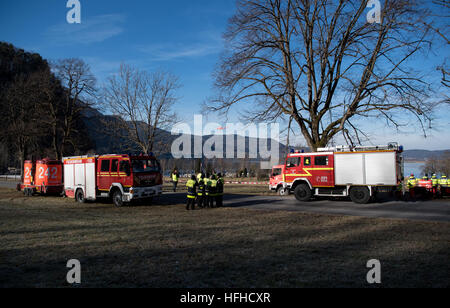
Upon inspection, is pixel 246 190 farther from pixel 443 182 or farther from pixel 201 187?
pixel 443 182

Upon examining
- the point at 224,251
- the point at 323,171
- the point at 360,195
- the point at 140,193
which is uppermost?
the point at 323,171

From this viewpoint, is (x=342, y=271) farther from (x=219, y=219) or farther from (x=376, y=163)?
(x=376, y=163)

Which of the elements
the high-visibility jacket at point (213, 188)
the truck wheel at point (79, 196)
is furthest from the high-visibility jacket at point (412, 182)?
the truck wheel at point (79, 196)

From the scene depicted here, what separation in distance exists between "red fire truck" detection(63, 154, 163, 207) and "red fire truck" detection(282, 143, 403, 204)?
8.08 metres

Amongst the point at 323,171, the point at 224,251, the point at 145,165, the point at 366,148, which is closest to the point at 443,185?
the point at 366,148

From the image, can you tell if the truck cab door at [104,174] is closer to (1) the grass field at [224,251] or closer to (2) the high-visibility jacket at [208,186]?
(1) the grass field at [224,251]

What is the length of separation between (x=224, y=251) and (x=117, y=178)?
425 inches

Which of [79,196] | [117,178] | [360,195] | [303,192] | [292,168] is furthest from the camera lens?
[79,196]

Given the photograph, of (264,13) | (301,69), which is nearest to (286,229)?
(301,69)

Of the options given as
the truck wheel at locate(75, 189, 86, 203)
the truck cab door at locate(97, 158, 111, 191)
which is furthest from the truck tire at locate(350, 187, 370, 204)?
the truck wheel at locate(75, 189, 86, 203)

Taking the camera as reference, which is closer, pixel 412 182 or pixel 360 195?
pixel 360 195

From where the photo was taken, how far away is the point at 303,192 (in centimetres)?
1816

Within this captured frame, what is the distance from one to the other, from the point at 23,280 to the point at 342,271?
5.63m

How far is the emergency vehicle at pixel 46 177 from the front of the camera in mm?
21984
